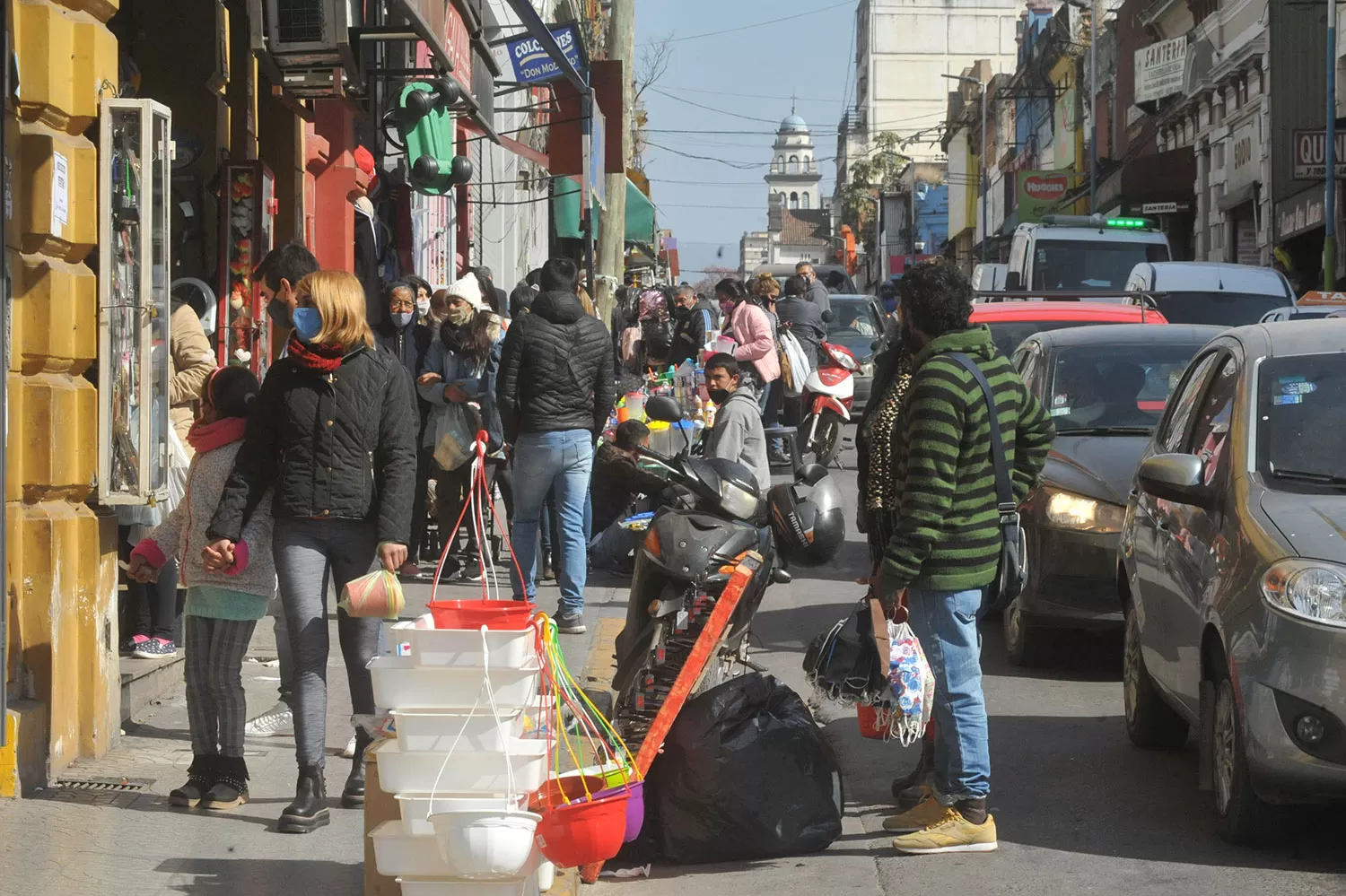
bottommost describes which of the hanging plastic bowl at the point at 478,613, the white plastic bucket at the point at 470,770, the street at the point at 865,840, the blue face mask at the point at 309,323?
the street at the point at 865,840

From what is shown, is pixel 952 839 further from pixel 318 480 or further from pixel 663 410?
pixel 663 410

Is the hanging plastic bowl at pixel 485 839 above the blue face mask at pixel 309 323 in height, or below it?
below

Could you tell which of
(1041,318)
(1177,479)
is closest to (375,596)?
(1177,479)

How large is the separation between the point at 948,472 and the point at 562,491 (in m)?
4.31

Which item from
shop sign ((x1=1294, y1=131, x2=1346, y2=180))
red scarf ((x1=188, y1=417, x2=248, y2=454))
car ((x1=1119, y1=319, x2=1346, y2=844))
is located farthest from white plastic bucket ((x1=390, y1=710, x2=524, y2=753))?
shop sign ((x1=1294, y1=131, x2=1346, y2=180))

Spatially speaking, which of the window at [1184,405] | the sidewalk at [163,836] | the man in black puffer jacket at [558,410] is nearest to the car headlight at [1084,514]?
the window at [1184,405]

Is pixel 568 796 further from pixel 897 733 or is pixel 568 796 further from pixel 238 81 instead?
pixel 238 81

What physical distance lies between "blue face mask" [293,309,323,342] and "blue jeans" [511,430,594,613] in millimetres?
3727

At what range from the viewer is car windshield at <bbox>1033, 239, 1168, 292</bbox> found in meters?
24.4

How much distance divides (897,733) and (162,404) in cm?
347

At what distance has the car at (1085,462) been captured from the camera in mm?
8578

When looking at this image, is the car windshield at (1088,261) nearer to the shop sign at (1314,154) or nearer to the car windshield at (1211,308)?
the car windshield at (1211,308)

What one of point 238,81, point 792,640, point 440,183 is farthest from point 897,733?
point 440,183

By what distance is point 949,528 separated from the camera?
5.64m
